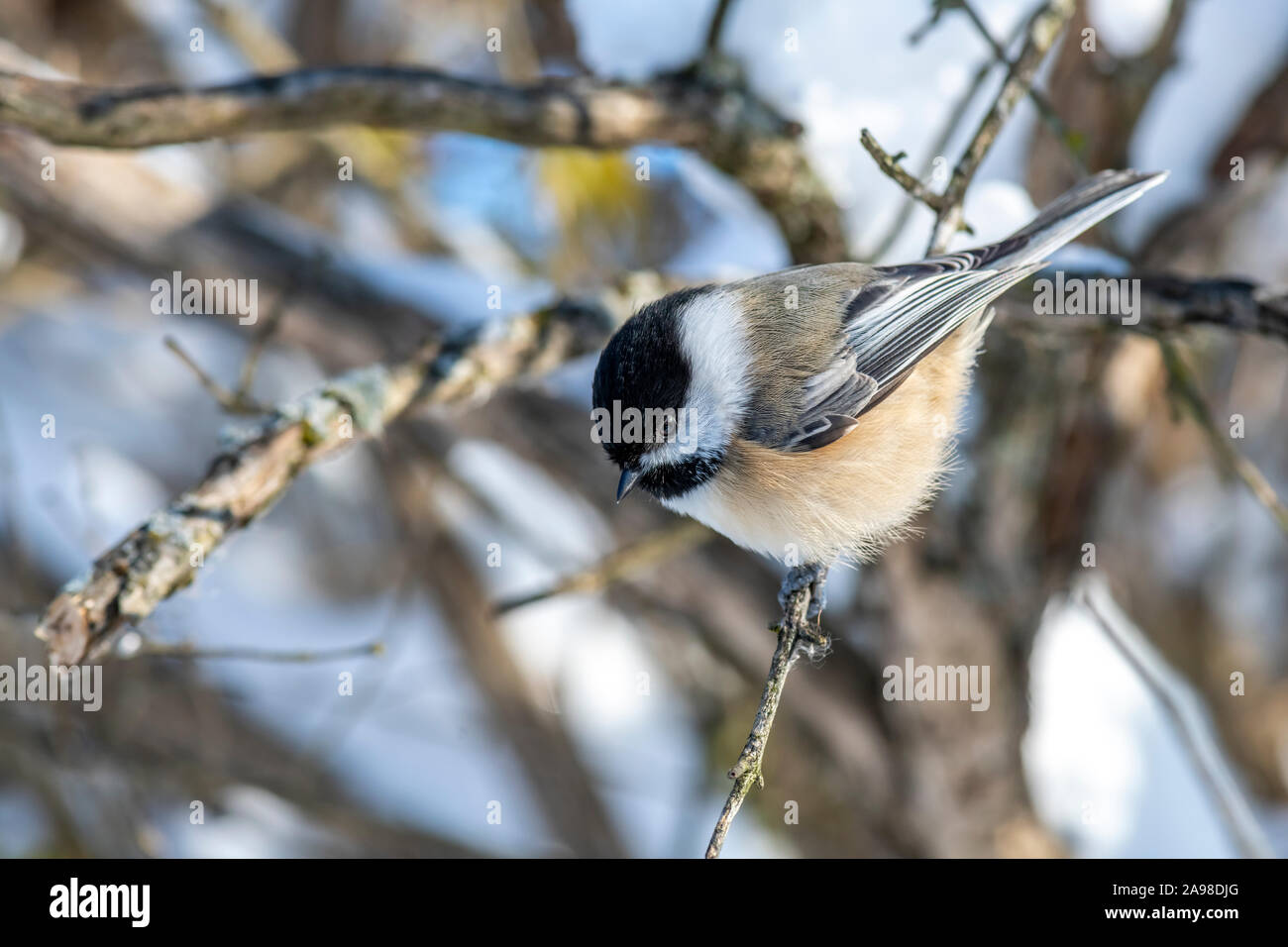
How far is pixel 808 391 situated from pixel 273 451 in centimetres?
103

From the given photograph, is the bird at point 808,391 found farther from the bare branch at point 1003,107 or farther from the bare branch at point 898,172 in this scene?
the bare branch at point 898,172

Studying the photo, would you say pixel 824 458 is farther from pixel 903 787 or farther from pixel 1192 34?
pixel 1192 34

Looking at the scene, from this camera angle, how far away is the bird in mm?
1946

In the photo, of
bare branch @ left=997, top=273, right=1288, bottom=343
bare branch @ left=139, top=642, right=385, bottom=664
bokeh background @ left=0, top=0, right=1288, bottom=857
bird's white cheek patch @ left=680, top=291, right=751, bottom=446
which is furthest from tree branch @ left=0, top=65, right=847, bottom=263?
bare branch @ left=139, top=642, right=385, bottom=664

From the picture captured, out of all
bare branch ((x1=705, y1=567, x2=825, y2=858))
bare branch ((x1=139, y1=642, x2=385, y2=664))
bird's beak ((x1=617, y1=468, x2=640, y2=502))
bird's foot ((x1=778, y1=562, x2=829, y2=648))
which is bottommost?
bare branch ((x1=705, y1=567, x2=825, y2=858))

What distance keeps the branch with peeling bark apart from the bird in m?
0.28

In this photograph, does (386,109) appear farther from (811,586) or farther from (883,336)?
(811,586)

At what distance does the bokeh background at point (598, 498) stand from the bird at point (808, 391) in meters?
0.23

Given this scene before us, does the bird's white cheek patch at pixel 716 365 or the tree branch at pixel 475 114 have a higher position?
the tree branch at pixel 475 114

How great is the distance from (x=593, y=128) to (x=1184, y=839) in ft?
9.07

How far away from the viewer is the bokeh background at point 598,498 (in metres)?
2.61

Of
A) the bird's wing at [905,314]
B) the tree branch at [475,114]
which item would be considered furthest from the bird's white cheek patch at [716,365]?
the tree branch at [475,114]

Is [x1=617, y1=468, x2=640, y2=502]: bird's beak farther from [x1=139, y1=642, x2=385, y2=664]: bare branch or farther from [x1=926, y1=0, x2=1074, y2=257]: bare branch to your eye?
[x1=926, y1=0, x2=1074, y2=257]: bare branch
